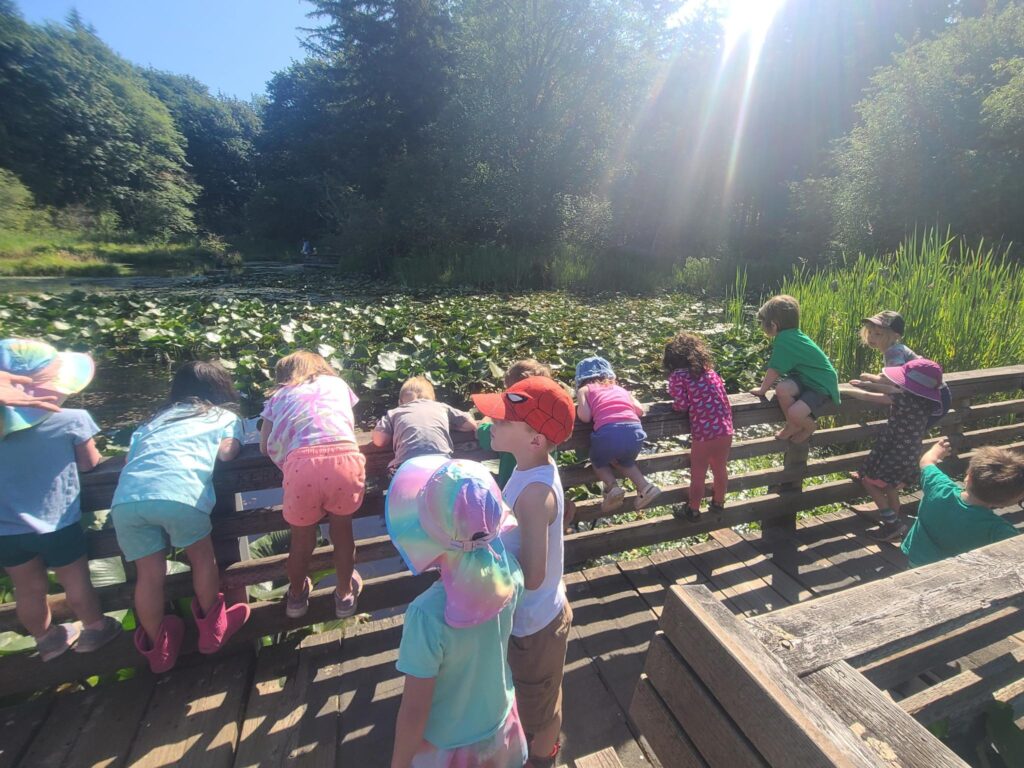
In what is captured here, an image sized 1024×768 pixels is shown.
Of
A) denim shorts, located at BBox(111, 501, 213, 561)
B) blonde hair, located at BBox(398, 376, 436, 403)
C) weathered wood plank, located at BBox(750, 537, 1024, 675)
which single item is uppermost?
blonde hair, located at BBox(398, 376, 436, 403)

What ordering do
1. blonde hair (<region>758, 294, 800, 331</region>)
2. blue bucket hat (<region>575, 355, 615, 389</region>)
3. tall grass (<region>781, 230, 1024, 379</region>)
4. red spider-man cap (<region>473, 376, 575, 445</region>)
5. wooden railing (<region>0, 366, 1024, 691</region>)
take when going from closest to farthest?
red spider-man cap (<region>473, 376, 575, 445</region>)
wooden railing (<region>0, 366, 1024, 691</region>)
blue bucket hat (<region>575, 355, 615, 389</region>)
blonde hair (<region>758, 294, 800, 331</region>)
tall grass (<region>781, 230, 1024, 379</region>)

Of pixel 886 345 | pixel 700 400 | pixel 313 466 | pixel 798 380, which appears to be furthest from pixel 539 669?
pixel 886 345

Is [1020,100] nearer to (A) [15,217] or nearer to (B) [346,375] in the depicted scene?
(B) [346,375]

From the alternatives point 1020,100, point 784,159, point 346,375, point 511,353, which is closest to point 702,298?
point 1020,100

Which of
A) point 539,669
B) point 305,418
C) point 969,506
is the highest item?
point 305,418

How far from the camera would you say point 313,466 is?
5.87 ft

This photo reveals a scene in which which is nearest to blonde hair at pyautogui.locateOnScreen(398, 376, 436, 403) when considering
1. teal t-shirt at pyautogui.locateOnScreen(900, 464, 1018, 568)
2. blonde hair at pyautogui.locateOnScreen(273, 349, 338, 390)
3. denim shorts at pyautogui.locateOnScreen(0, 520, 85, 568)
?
blonde hair at pyautogui.locateOnScreen(273, 349, 338, 390)

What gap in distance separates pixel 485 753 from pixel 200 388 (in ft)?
5.58

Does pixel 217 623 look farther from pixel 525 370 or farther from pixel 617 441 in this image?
pixel 617 441

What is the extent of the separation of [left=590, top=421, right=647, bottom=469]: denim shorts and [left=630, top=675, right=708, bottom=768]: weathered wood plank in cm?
113

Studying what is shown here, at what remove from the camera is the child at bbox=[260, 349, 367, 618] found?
71.0 inches

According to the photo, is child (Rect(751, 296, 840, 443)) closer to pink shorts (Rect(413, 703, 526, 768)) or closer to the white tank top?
the white tank top

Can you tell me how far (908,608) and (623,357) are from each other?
450 cm

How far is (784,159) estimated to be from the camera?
18.5 m
